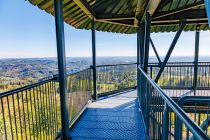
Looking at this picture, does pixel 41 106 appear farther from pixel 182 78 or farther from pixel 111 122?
pixel 182 78

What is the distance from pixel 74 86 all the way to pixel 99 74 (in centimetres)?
325

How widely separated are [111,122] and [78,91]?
121 cm

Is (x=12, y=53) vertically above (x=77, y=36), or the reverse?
(x=77, y=36)

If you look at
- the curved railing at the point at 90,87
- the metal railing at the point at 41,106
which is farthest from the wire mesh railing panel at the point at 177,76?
the metal railing at the point at 41,106

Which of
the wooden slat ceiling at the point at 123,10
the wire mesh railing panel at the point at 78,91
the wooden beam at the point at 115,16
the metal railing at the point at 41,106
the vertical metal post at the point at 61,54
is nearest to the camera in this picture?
the metal railing at the point at 41,106

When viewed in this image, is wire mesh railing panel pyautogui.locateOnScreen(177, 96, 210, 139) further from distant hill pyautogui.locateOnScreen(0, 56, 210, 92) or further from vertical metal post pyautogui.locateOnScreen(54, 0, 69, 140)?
distant hill pyautogui.locateOnScreen(0, 56, 210, 92)

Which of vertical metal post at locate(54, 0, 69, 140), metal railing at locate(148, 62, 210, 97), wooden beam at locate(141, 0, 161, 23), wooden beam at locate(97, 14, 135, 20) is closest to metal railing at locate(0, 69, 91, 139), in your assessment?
vertical metal post at locate(54, 0, 69, 140)

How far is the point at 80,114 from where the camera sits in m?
5.41

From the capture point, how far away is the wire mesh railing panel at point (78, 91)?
183 inches

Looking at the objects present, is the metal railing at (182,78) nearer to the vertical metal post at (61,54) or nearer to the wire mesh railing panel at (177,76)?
the wire mesh railing panel at (177,76)

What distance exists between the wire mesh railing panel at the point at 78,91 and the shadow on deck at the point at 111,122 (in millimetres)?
281

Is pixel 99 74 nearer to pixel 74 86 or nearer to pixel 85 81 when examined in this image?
pixel 85 81

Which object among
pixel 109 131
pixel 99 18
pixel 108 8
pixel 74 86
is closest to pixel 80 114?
pixel 74 86

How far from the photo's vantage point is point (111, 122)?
4918 millimetres
